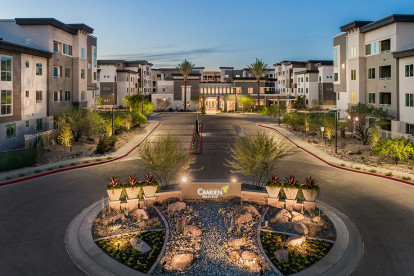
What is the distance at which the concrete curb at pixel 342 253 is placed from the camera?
974 centimetres

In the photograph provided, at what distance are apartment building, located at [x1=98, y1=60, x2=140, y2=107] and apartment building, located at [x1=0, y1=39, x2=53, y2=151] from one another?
183 feet

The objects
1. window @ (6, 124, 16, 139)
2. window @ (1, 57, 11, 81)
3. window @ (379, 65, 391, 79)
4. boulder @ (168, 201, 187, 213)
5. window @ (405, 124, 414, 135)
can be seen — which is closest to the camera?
boulder @ (168, 201, 187, 213)

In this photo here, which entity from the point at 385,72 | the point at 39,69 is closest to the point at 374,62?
the point at 385,72

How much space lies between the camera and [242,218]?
13.3 m

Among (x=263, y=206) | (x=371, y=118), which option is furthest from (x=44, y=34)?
(x=371, y=118)

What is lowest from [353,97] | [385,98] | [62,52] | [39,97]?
[385,98]

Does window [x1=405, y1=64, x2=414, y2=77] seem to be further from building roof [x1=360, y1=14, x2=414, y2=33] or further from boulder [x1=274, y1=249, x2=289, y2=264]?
boulder [x1=274, y1=249, x2=289, y2=264]

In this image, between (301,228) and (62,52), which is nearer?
(301,228)

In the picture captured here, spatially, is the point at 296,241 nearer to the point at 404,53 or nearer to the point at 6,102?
the point at 404,53

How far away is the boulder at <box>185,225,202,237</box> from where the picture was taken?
12133 mm

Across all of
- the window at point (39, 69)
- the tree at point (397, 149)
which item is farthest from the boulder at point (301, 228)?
the window at point (39, 69)

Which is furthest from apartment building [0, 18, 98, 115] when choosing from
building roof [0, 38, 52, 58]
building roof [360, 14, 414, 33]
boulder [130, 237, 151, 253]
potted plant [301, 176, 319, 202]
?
building roof [360, 14, 414, 33]

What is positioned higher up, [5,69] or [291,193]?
[5,69]

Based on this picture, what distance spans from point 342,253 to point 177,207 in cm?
751
